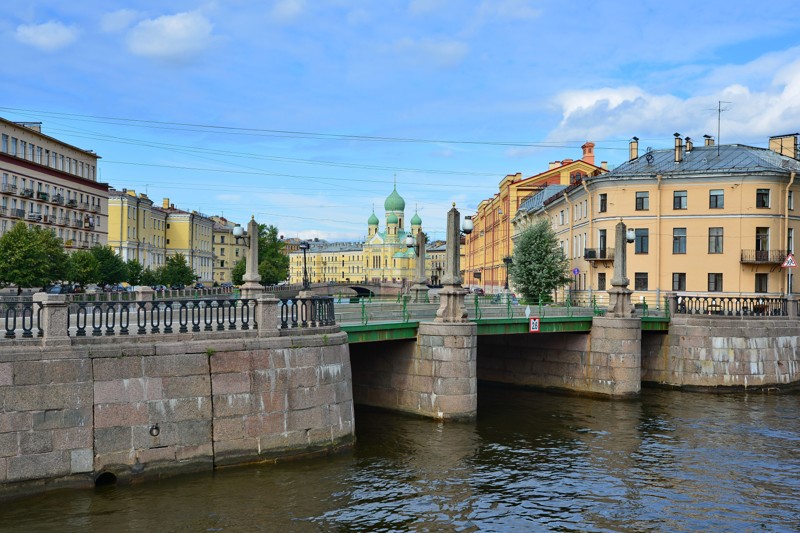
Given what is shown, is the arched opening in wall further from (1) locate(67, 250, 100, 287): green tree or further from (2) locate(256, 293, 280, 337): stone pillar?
(1) locate(67, 250, 100, 287): green tree

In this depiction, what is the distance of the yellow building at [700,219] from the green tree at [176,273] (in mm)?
45850

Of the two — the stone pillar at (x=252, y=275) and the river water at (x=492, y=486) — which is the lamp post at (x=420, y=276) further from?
the stone pillar at (x=252, y=275)

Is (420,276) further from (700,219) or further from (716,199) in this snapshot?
(716,199)

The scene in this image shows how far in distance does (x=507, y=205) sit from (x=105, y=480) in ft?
214

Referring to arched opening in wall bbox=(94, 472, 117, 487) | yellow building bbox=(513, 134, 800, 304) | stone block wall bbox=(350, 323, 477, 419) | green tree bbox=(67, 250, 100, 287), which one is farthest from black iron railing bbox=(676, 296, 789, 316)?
green tree bbox=(67, 250, 100, 287)

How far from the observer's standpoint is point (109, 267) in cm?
6294

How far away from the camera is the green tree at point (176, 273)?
77.9 meters

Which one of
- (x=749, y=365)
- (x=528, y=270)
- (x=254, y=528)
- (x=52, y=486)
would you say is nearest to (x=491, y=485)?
(x=254, y=528)

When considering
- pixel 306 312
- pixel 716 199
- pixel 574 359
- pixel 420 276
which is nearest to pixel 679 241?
pixel 716 199

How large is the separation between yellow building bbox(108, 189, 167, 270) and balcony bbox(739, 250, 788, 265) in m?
58.8

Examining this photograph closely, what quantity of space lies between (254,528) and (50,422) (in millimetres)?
4822

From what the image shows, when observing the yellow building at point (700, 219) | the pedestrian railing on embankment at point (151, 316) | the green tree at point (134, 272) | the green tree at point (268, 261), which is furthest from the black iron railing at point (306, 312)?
the green tree at point (268, 261)

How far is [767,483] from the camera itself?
64.6 feet

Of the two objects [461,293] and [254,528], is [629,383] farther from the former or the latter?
[254,528]
